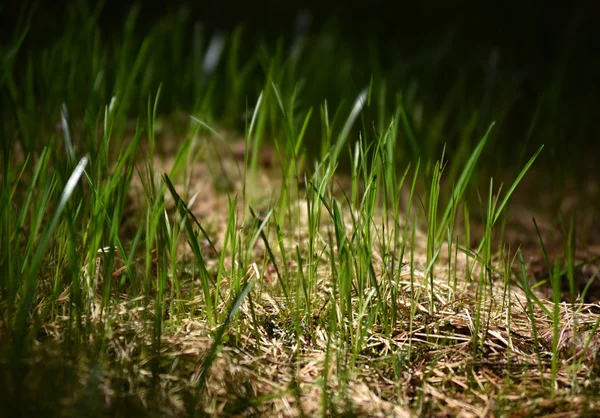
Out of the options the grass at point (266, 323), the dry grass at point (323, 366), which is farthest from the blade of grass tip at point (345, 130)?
the dry grass at point (323, 366)

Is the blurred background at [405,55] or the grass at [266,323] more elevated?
the blurred background at [405,55]

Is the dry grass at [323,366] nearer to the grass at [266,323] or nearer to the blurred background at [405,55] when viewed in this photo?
the grass at [266,323]

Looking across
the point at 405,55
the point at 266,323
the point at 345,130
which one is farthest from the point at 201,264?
the point at 405,55

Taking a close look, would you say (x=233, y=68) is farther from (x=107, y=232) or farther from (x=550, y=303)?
(x=550, y=303)

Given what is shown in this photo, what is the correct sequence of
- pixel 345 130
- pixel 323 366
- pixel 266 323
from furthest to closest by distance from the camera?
pixel 345 130
pixel 266 323
pixel 323 366

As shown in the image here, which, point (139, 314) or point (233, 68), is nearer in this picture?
point (139, 314)

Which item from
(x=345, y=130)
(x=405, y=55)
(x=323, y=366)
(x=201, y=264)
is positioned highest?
(x=405, y=55)

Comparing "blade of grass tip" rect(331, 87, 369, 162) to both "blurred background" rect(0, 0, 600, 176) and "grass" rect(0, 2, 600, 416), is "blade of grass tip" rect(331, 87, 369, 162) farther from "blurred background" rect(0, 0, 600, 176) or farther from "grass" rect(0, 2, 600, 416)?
"blurred background" rect(0, 0, 600, 176)

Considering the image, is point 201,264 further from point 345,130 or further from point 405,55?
point 405,55

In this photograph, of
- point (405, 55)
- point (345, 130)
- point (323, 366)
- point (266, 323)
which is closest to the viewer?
point (323, 366)

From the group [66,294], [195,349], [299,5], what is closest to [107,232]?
[66,294]

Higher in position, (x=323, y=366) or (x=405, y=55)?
(x=405, y=55)
